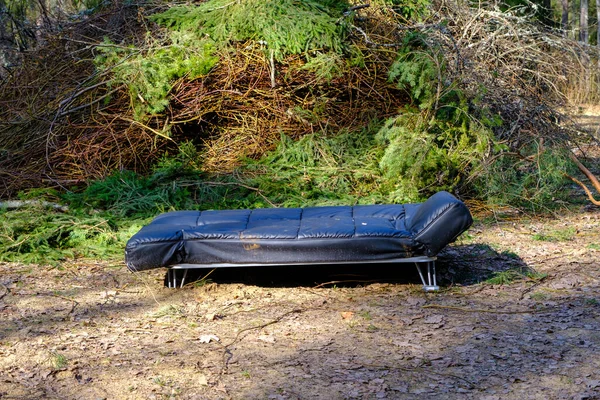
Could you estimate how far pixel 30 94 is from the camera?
30.3 feet

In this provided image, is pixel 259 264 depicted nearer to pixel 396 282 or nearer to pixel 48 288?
pixel 396 282

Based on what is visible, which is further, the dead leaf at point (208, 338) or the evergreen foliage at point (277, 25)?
the evergreen foliage at point (277, 25)

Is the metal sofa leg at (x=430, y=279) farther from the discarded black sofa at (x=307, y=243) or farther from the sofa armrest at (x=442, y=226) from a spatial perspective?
the sofa armrest at (x=442, y=226)

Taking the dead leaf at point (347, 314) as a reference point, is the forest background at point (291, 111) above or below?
above

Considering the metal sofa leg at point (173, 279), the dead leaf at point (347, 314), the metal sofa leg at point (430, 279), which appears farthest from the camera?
the metal sofa leg at point (173, 279)

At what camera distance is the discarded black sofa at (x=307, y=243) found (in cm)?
500

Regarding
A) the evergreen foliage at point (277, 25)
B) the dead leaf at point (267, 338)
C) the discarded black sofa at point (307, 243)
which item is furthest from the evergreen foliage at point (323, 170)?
the dead leaf at point (267, 338)

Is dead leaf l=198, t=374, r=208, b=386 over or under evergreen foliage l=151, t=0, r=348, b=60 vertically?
under

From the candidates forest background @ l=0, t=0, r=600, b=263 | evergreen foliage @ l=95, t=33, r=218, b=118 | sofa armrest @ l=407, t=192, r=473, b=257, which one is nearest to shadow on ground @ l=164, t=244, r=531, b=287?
sofa armrest @ l=407, t=192, r=473, b=257

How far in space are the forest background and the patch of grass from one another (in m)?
0.65

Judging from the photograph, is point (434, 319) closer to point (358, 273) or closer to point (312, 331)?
point (312, 331)

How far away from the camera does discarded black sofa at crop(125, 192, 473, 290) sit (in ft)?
16.4

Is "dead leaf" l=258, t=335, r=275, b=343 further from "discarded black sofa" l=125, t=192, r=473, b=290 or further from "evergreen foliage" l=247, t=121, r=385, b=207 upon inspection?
"evergreen foliage" l=247, t=121, r=385, b=207

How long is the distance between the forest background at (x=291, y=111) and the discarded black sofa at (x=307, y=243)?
2.07 metres
